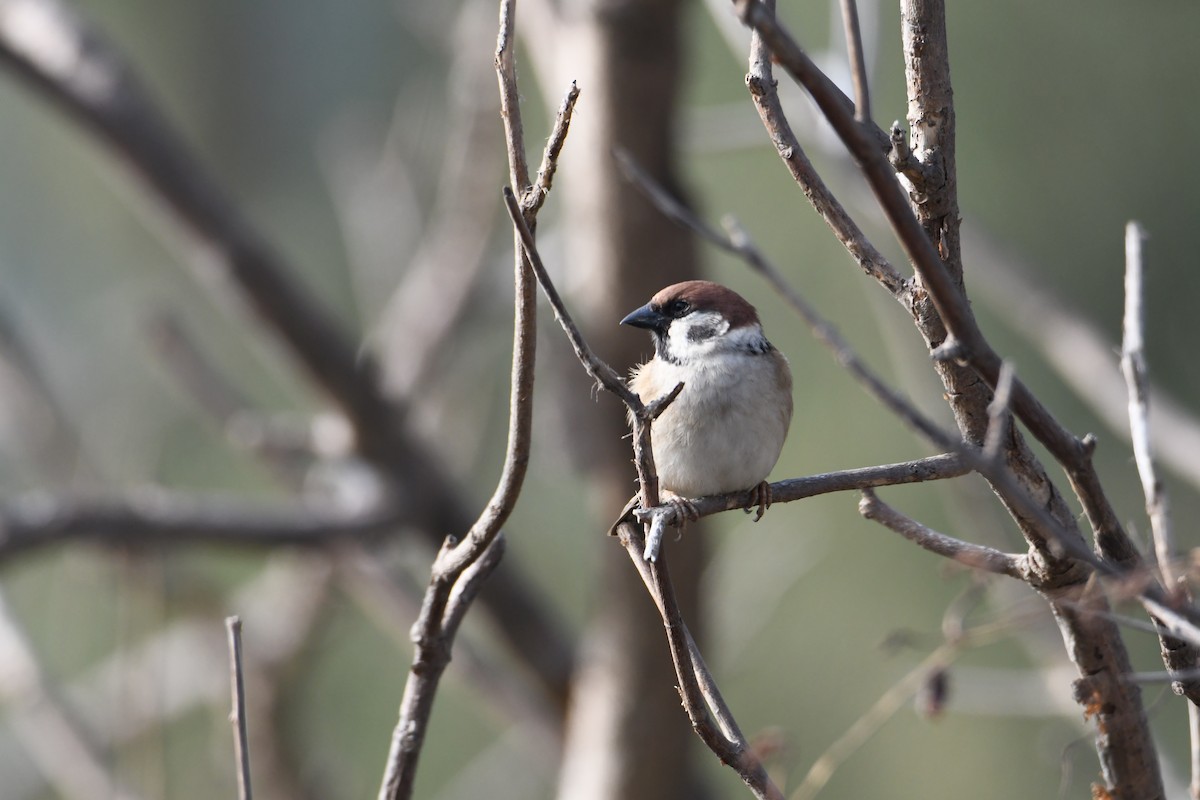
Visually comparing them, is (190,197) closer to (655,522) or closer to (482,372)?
(655,522)

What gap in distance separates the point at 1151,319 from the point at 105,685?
4.63 meters

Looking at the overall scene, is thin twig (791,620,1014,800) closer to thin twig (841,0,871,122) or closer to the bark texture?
thin twig (841,0,871,122)

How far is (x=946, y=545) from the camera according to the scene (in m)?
1.12

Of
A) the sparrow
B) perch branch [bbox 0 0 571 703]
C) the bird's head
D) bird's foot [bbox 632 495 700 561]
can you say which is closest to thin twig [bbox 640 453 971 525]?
bird's foot [bbox 632 495 700 561]

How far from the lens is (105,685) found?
14.3ft

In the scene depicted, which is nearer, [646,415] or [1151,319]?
[646,415]

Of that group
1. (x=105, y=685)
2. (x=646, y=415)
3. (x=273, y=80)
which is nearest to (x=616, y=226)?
(x=646, y=415)

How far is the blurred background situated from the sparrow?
574 millimetres

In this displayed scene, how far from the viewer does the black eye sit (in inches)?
86.7

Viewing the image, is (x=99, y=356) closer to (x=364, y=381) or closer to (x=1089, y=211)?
(x=364, y=381)

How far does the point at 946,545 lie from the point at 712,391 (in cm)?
95

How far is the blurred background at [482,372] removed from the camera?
10.8ft

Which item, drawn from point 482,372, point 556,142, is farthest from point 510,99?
point 482,372

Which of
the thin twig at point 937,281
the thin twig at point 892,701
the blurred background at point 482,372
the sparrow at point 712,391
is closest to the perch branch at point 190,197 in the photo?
the blurred background at point 482,372
